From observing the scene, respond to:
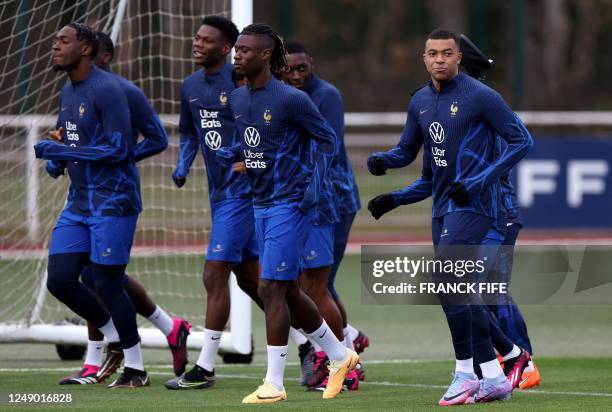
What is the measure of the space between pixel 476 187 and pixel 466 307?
0.65 m

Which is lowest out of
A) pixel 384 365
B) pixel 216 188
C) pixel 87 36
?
pixel 384 365

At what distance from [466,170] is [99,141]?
7.83 feet

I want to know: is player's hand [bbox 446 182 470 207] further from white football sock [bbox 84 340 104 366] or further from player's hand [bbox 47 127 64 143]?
white football sock [bbox 84 340 104 366]

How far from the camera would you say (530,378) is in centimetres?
878

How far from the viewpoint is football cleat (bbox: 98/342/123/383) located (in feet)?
30.3

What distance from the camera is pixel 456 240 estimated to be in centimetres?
773

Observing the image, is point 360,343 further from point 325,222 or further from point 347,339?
point 325,222

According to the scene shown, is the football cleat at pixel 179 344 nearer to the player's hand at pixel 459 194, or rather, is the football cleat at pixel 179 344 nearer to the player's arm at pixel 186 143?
the player's arm at pixel 186 143

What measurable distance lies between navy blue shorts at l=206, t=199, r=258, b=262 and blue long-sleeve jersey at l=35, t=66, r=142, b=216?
0.55m

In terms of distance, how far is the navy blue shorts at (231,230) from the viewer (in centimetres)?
883

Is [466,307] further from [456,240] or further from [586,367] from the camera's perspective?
[586,367]

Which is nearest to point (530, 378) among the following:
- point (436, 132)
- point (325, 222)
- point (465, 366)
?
point (465, 366)

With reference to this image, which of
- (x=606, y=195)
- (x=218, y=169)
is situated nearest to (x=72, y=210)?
(x=218, y=169)

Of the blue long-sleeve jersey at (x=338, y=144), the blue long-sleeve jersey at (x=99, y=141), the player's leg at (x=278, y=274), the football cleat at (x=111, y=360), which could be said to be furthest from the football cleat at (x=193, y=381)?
the blue long-sleeve jersey at (x=338, y=144)
